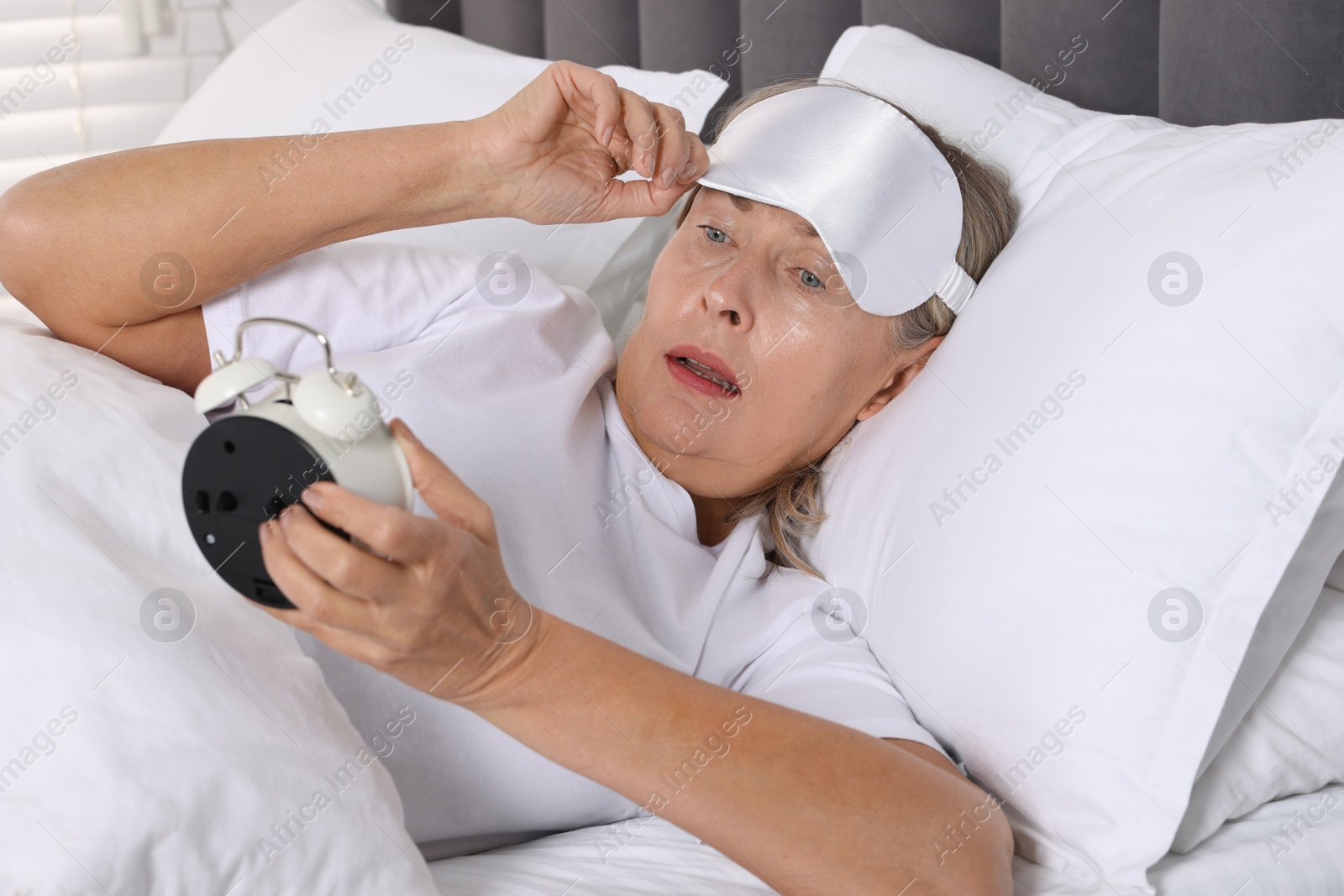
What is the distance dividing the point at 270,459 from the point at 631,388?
0.64 metres

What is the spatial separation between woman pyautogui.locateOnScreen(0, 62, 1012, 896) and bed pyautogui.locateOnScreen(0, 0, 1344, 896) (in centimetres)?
12

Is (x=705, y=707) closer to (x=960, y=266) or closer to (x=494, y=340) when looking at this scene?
(x=494, y=340)

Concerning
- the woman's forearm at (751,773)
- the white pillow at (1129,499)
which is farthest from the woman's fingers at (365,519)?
the white pillow at (1129,499)

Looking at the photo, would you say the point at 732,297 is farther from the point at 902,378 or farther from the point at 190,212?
the point at 190,212

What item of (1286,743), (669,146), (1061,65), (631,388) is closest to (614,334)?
(631,388)

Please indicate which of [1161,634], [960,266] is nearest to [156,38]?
[960,266]

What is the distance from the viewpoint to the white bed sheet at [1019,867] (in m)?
0.85

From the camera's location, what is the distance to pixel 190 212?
1.00m

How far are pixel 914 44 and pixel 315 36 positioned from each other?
1045mm

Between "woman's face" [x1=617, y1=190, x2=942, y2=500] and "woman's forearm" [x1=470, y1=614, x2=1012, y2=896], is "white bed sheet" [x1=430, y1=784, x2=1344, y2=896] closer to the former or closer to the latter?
"woman's forearm" [x1=470, y1=614, x2=1012, y2=896]

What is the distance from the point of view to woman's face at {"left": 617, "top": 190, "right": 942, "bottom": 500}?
3.73 ft

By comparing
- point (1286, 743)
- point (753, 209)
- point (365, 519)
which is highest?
point (365, 519)

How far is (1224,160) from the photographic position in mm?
946

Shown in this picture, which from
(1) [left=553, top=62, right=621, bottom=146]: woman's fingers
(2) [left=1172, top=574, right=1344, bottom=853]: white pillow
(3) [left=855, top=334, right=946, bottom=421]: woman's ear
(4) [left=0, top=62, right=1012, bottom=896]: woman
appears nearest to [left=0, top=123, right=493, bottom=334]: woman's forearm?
(4) [left=0, top=62, right=1012, bottom=896]: woman
